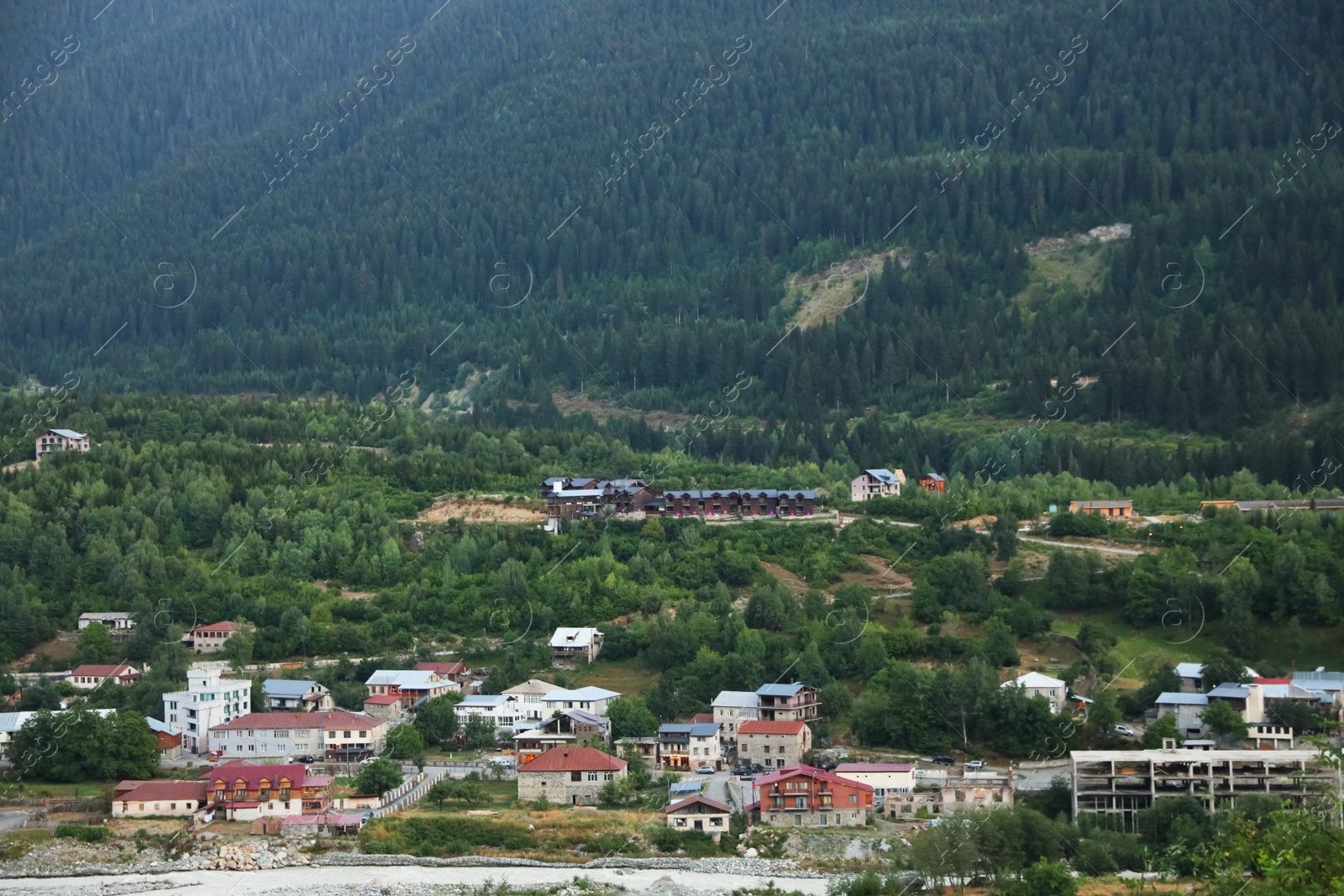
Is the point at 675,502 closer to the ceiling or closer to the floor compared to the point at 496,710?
closer to the ceiling

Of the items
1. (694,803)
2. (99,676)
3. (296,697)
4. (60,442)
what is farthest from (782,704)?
(60,442)

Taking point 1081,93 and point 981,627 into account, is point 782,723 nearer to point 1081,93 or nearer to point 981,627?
point 981,627

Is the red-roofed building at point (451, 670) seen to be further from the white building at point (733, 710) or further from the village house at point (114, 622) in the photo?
the village house at point (114, 622)

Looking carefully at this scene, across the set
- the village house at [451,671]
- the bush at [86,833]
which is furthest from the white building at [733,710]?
the bush at [86,833]

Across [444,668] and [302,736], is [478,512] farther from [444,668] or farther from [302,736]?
[302,736]

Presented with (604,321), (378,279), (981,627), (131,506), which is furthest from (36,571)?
(378,279)
